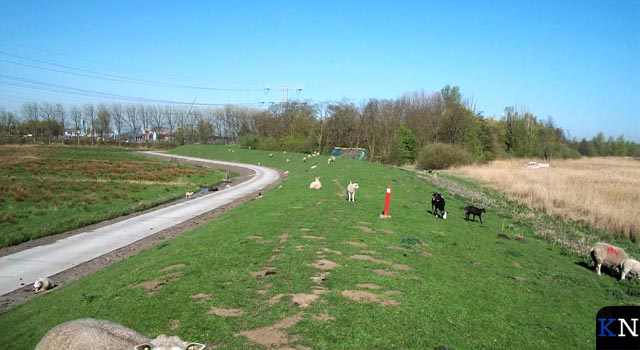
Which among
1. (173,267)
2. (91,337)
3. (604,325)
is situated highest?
(91,337)

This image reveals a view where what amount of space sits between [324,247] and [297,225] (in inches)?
152

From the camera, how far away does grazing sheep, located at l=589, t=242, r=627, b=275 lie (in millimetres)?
14914

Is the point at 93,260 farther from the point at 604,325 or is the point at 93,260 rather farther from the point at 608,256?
the point at 608,256

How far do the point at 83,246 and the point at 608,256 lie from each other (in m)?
21.3

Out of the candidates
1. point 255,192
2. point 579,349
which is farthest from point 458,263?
point 255,192

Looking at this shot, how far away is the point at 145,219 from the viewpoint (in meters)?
26.8

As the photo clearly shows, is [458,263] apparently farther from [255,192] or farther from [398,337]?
[255,192]

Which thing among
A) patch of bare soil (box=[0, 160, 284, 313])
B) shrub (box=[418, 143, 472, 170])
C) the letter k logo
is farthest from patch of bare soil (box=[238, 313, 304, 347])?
shrub (box=[418, 143, 472, 170])

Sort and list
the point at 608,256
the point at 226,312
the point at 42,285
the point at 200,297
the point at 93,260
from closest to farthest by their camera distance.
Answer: the point at 226,312
the point at 200,297
the point at 42,285
the point at 608,256
the point at 93,260

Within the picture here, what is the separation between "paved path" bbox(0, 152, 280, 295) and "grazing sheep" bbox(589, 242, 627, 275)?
1936 cm

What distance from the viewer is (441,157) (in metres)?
68.6

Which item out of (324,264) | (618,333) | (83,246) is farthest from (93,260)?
(618,333)

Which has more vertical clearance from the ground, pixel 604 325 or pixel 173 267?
pixel 604 325

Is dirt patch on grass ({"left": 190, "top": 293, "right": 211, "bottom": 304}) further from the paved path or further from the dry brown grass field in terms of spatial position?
the dry brown grass field
